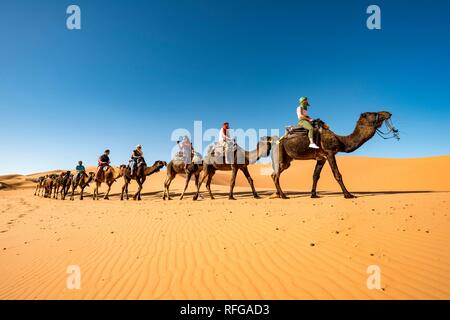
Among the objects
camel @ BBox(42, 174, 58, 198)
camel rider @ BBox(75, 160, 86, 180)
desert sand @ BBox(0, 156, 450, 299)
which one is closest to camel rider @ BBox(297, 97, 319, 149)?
desert sand @ BBox(0, 156, 450, 299)

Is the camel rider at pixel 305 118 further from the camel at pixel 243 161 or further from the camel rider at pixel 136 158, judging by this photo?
the camel rider at pixel 136 158

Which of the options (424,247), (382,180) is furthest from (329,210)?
(382,180)

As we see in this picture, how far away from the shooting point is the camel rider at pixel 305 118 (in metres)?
11.3

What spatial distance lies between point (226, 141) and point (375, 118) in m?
7.01

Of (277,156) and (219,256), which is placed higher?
(277,156)

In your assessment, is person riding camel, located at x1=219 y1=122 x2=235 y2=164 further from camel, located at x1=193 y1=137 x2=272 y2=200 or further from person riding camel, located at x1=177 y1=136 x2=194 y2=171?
person riding camel, located at x1=177 y1=136 x2=194 y2=171

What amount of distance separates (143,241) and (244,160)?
888cm

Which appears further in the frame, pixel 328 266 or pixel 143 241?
pixel 143 241

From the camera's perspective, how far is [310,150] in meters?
11.8

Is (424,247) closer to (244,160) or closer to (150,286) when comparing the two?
(150,286)

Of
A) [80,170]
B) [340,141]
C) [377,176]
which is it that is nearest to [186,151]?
[340,141]

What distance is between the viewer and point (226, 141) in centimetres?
1480

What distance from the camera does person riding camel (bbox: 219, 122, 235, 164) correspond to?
1475 centimetres

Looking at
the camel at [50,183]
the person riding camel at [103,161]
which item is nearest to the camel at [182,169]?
the person riding camel at [103,161]
